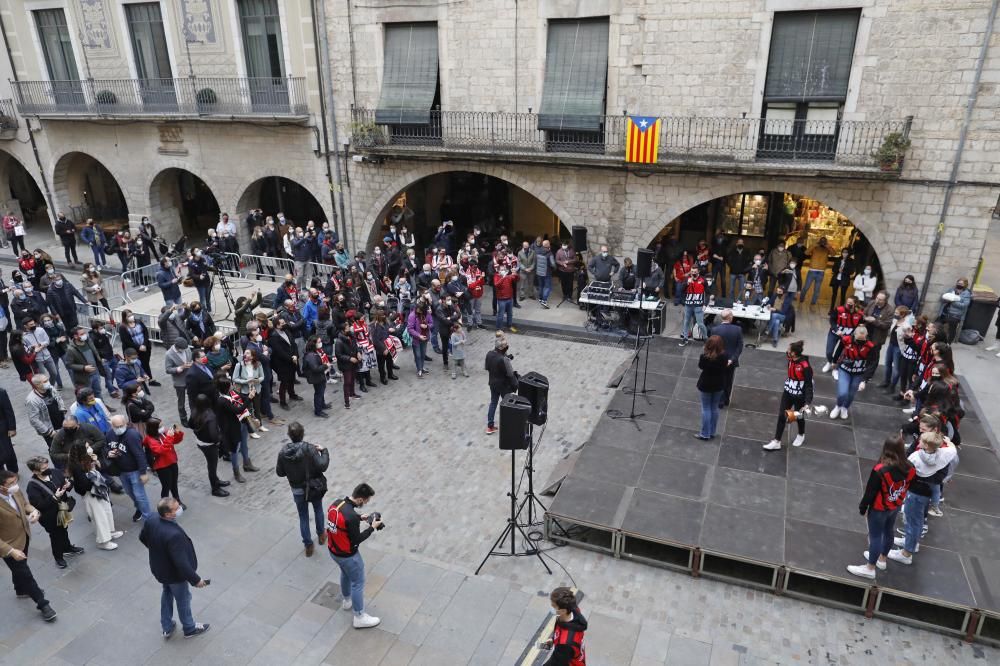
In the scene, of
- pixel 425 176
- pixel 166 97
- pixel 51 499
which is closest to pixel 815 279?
pixel 425 176

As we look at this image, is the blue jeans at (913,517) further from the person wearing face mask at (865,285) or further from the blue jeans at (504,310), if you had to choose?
the blue jeans at (504,310)

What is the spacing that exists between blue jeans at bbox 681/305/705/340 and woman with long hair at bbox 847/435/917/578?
6.96m

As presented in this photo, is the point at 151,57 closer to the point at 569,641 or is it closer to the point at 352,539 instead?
the point at 352,539

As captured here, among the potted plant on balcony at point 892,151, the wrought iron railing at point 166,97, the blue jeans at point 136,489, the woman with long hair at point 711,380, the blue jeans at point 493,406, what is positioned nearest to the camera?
the blue jeans at point 136,489

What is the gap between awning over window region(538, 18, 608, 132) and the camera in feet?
52.5

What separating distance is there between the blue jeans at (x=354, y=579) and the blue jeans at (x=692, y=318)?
912 cm

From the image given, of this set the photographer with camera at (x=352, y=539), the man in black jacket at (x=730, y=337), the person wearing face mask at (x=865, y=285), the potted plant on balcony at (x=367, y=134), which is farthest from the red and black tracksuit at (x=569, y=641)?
the potted plant on balcony at (x=367, y=134)

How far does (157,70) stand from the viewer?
68.2 ft

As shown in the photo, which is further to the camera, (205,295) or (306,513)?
(205,295)

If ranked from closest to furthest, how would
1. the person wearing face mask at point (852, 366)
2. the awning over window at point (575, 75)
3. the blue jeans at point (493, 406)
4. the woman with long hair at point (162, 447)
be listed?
the woman with long hair at point (162, 447)
the person wearing face mask at point (852, 366)
the blue jeans at point (493, 406)
the awning over window at point (575, 75)

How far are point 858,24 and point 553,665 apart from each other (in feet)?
45.3

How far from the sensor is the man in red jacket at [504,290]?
15.4 meters

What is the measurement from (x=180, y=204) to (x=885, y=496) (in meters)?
23.9

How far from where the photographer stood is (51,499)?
774 cm
